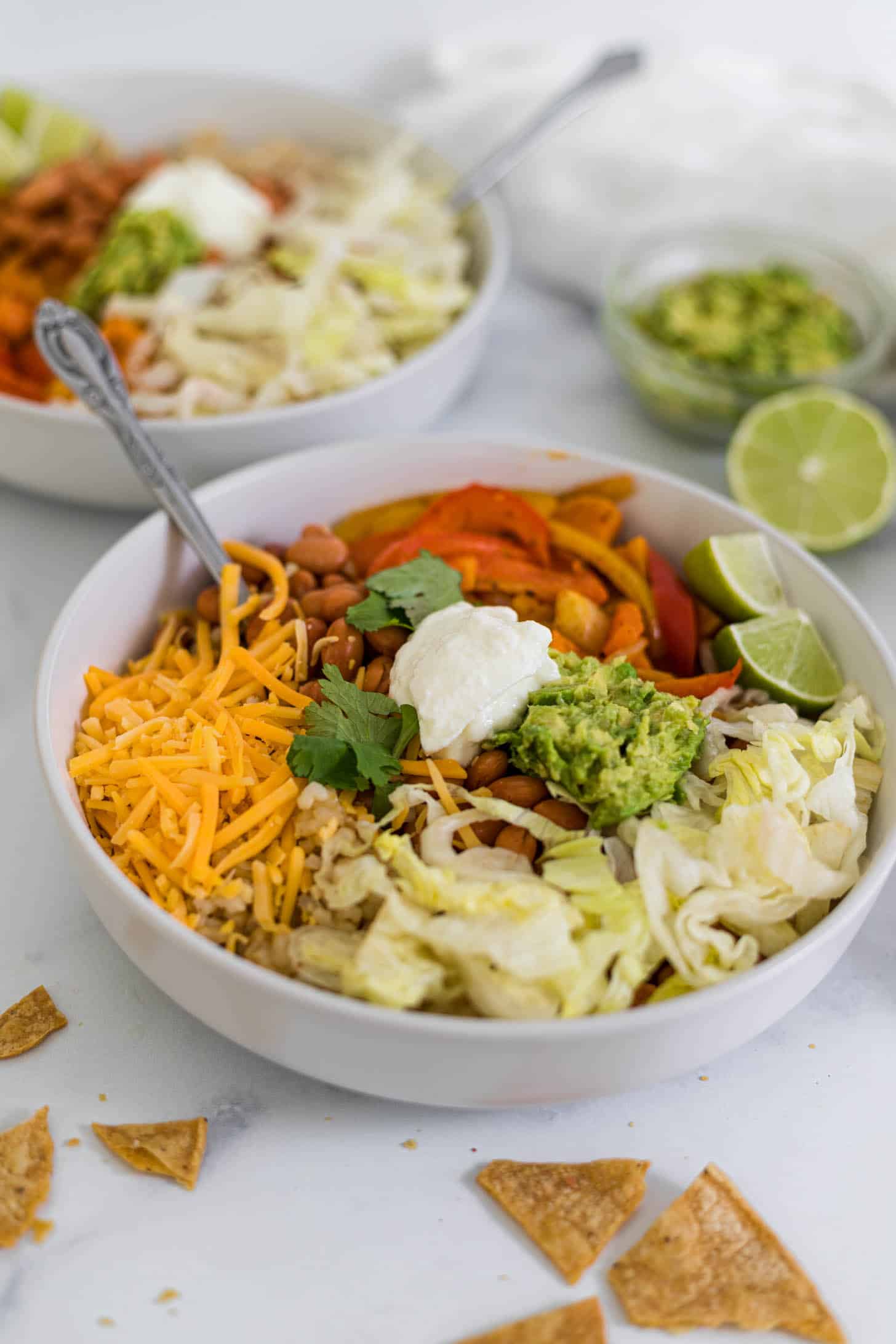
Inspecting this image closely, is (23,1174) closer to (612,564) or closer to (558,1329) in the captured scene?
(558,1329)

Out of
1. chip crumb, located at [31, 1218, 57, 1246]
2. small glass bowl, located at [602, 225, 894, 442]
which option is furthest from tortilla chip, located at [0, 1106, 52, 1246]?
small glass bowl, located at [602, 225, 894, 442]

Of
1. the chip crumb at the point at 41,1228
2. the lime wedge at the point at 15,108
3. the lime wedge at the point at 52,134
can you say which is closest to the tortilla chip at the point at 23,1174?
the chip crumb at the point at 41,1228

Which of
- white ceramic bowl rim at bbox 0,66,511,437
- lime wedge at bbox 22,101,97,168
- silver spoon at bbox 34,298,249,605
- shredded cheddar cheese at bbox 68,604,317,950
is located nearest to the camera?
shredded cheddar cheese at bbox 68,604,317,950

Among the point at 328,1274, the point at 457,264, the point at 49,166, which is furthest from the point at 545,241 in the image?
the point at 328,1274

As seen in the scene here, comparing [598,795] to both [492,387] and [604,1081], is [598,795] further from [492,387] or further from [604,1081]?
[492,387]

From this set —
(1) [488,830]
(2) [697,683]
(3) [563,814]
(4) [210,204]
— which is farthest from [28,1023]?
(4) [210,204]

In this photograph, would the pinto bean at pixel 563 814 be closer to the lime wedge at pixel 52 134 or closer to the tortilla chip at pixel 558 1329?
the tortilla chip at pixel 558 1329

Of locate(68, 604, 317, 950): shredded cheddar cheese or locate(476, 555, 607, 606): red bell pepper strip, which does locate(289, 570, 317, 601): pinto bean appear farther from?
locate(476, 555, 607, 606): red bell pepper strip
